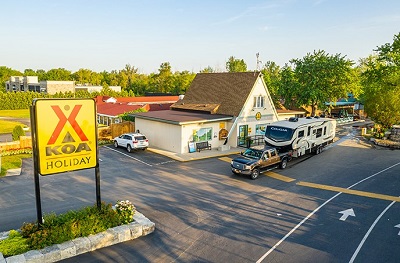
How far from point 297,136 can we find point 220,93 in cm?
1214

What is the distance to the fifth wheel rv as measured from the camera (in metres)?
24.3

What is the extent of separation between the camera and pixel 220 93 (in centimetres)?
3428

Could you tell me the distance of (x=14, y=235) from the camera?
11039mm

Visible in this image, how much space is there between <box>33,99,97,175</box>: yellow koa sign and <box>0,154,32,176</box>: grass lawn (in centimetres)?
1230

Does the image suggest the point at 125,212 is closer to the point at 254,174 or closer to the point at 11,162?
the point at 254,174

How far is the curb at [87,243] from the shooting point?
10.0m

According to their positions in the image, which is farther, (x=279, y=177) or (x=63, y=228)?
(x=279, y=177)

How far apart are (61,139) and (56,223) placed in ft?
10.6

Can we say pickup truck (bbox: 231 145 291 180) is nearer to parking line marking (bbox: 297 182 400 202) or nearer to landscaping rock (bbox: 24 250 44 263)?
parking line marking (bbox: 297 182 400 202)

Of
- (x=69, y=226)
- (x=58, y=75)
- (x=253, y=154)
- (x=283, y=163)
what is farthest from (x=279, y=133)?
(x=58, y=75)

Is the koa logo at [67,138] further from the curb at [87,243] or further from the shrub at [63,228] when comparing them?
the curb at [87,243]

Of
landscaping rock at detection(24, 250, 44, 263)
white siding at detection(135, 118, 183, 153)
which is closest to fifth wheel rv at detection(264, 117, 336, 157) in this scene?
white siding at detection(135, 118, 183, 153)

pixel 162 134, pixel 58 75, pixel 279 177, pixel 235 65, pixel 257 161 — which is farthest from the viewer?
pixel 58 75

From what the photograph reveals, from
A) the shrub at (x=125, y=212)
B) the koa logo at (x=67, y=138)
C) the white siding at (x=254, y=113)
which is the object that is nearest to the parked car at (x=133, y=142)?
the white siding at (x=254, y=113)
